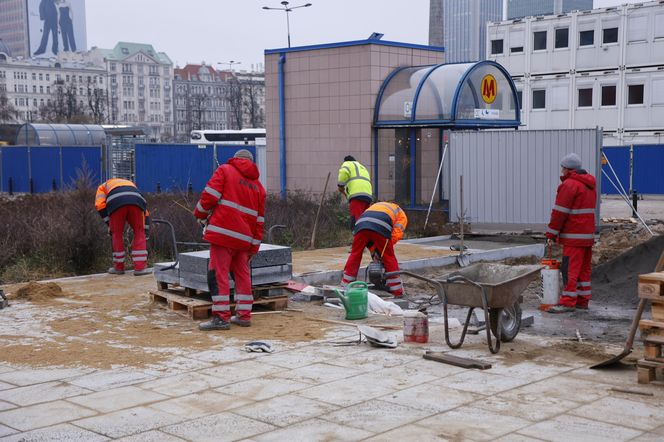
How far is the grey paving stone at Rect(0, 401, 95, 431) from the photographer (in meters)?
6.24

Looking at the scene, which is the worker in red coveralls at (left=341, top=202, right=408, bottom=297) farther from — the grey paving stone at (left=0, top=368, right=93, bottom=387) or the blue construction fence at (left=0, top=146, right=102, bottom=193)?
the blue construction fence at (left=0, top=146, right=102, bottom=193)

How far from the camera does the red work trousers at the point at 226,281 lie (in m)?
9.66

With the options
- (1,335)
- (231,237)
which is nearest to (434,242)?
(231,237)

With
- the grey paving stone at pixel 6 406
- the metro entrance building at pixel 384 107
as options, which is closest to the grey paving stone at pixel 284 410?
the grey paving stone at pixel 6 406

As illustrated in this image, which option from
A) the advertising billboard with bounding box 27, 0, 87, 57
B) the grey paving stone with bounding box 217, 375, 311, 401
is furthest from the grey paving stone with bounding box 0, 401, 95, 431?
the advertising billboard with bounding box 27, 0, 87, 57

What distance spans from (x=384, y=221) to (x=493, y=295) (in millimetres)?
3456

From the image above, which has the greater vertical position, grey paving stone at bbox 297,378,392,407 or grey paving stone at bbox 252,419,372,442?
grey paving stone at bbox 252,419,372,442

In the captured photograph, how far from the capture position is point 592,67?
5159 cm

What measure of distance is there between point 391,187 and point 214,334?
1270 cm

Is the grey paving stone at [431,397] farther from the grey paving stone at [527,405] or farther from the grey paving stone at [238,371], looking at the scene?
the grey paving stone at [238,371]

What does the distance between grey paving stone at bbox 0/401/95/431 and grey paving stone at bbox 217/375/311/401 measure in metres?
1.15

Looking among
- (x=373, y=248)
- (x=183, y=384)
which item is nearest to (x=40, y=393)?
(x=183, y=384)

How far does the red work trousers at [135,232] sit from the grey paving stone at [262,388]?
6828 millimetres

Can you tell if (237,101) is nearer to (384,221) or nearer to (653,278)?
(384,221)
